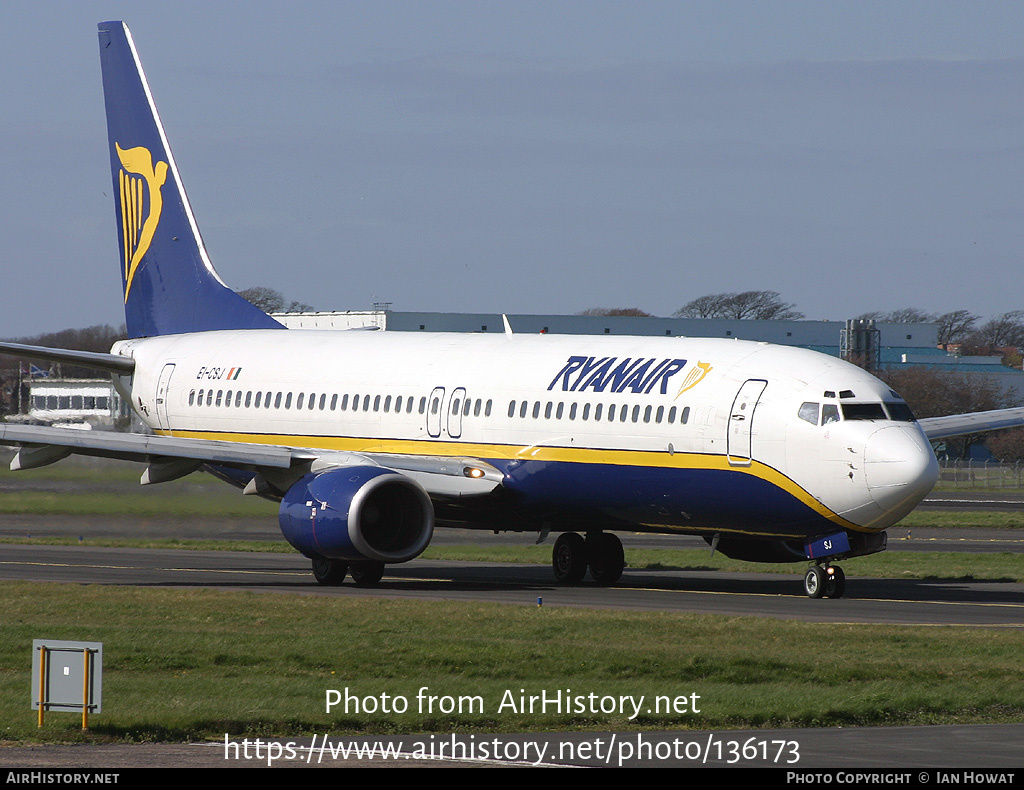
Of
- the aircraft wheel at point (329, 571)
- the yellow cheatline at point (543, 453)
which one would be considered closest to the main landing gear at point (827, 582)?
the yellow cheatline at point (543, 453)

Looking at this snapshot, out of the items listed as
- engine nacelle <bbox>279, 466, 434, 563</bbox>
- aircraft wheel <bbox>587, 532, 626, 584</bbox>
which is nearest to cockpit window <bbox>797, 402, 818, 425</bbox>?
aircraft wheel <bbox>587, 532, 626, 584</bbox>

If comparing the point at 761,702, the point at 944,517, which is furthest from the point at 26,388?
the point at 761,702

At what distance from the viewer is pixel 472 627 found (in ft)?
69.3

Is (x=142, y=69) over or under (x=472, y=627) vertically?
over

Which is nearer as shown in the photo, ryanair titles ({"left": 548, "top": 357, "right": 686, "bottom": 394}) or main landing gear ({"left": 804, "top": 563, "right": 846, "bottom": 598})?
main landing gear ({"left": 804, "top": 563, "right": 846, "bottom": 598})

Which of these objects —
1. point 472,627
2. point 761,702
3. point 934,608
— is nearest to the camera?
point 761,702

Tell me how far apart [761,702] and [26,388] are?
352 feet

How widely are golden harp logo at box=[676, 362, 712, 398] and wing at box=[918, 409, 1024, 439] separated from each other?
5467 millimetres

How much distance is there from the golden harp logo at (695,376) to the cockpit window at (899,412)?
297 centimetres

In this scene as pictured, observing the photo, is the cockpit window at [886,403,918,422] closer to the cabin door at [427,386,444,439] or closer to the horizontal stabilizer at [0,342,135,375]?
the cabin door at [427,386,444,439]

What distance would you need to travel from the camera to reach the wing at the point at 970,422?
30578 mm

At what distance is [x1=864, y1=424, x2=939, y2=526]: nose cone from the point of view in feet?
79.6

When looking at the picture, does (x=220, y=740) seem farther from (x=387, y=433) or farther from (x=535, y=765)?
(x=387, y=433)

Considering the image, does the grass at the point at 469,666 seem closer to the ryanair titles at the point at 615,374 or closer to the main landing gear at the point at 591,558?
the ryanair titles at the point at 615,374
